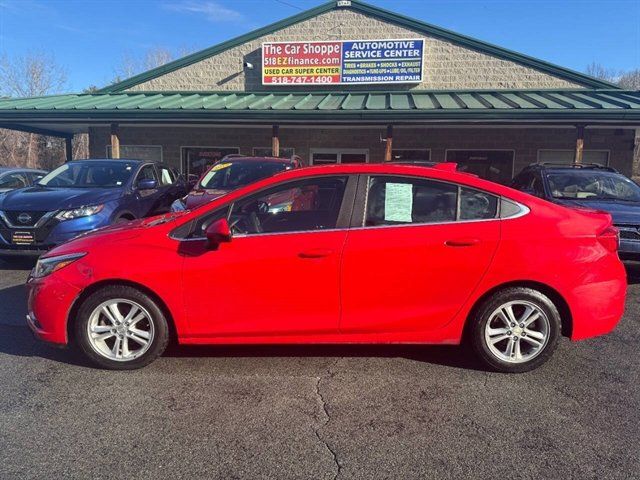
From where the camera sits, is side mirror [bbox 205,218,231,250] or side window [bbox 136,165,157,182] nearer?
side mirror [bbox 205,218,231,250]

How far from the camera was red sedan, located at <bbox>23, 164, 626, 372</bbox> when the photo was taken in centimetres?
357

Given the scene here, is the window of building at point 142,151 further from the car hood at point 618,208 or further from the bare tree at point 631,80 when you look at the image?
the bare tree at point 631,80

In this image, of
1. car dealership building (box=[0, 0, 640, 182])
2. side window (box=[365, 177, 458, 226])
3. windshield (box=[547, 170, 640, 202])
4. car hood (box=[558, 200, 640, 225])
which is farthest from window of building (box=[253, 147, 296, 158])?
side window (box=[365, 177, 458, 226])

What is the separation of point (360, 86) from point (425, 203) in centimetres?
1171

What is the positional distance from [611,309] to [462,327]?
1.19 meters

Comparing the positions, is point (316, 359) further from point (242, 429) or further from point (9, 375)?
point (9, 375)

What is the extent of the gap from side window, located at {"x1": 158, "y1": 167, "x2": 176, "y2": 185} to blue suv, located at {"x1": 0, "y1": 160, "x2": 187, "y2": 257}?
725mm

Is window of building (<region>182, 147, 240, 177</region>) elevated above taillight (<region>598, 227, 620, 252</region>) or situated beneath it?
elevated above

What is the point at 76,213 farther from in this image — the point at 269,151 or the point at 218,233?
the point at 269,151

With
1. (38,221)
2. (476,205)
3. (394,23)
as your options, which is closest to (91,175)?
(38,221)

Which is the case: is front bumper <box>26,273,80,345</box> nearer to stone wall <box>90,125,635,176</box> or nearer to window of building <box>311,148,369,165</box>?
stone wall <box>90,125,635,176</box>

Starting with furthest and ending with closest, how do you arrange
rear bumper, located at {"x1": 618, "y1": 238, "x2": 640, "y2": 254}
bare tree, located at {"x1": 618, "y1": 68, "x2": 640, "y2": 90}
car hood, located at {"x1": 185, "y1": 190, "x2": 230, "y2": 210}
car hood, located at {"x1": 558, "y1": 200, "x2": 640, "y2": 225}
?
bare tree, located at {"x1": 618, "y1": 68, "x2": 640, "y2": 90}
car hood, located at {"x1": 185, "y1": 190, "x2": 230, "y2": 210}
car hood, located at {"x1": 558, "y1": 200, "x2": 640, "y2": 225}
rear bumper, located at {"x1": 618, "y1": 238, "x2": 640, "y2": 254}

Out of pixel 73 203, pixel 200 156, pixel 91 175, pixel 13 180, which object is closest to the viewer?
pixel 73 203

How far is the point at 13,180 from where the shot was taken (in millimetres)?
10188
